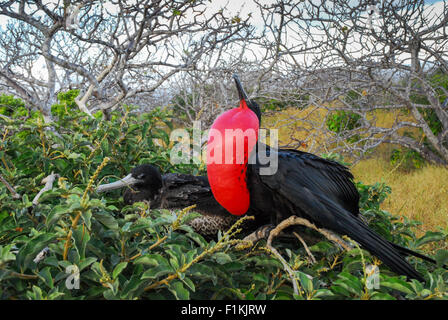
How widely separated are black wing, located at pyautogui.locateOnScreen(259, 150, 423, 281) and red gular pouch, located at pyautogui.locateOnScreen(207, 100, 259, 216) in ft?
0.45

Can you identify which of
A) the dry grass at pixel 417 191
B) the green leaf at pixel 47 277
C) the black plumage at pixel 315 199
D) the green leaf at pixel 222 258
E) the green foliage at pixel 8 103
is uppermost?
the green foliage at pixel 8 103

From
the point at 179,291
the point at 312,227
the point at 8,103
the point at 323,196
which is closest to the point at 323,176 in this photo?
the point at 323,196

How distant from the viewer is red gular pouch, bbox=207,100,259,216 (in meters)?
1.49

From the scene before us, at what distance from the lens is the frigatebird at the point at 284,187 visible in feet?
4.12

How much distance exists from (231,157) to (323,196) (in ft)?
1.32

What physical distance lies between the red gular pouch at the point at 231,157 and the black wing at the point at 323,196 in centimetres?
14

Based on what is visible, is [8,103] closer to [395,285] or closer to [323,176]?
[323,176]

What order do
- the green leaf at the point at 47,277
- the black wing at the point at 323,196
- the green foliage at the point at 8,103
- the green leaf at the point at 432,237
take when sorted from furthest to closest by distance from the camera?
the green foliage at the point at 8,103 < the green leaf at the point at 432,237 < the black wing at the point at 323,196 < the green leaf at the point at 47,277

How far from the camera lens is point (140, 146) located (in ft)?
6.61

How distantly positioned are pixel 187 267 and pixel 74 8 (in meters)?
2.62

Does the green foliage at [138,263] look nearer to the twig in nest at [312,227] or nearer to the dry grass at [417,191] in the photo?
the twig in nest at [312,227]

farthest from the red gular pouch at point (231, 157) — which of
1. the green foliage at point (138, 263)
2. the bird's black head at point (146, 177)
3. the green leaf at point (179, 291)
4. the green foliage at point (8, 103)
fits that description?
the green foliage at point (8, 103)

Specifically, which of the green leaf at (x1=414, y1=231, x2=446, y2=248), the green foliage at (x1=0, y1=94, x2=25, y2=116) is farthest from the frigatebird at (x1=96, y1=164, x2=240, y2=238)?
the green foliage at (x1=0, y1=94, x2=25, y2=116)

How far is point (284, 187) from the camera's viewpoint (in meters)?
1.35
